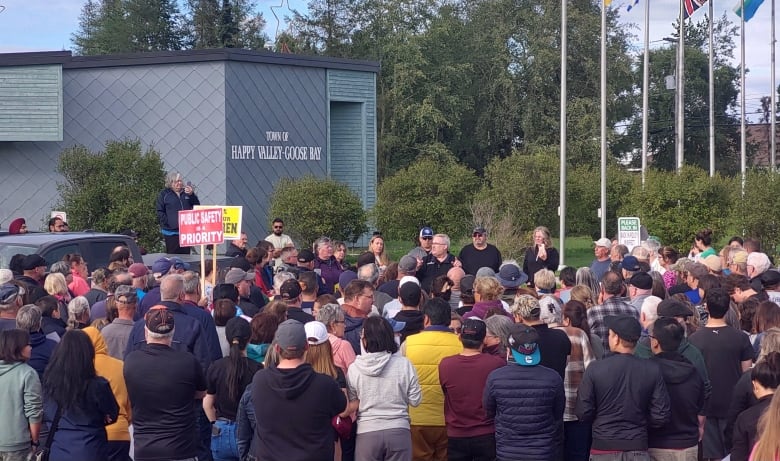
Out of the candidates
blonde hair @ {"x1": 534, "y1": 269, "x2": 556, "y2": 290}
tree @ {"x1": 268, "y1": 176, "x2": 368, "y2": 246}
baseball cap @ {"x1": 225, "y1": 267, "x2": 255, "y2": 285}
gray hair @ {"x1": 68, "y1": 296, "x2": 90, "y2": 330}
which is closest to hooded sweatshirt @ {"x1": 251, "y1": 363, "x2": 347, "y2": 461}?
gray hair @ {"x1": 68, "y1": 296, "x2": 90, "y2": 330}

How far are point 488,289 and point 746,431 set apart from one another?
3.58 m

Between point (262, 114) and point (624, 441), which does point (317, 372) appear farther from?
point (262, 114)

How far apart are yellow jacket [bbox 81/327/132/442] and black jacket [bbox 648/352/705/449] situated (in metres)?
3.70

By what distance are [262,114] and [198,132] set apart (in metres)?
2.27

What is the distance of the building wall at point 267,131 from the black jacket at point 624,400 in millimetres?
24800

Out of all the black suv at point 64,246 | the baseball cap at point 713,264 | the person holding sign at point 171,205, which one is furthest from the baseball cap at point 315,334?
the person holding sign at point 171,205

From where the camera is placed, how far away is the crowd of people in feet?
21.5

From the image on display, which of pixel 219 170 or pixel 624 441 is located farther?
pixel 219 170

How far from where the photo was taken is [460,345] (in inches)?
305

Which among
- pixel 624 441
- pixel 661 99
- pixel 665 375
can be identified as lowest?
pixel 624 441

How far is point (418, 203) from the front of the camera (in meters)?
30.8

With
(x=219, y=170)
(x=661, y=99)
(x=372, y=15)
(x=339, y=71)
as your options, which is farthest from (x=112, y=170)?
(x=661, y=99)

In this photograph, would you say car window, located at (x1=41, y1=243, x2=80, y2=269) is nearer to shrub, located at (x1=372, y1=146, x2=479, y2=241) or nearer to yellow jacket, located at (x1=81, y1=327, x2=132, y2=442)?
yellow jacket, located at (x1=81, y1=327, x2=132, y2=442)

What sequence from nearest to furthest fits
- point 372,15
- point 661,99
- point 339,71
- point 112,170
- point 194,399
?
point 194,399 < point 112,170 < point 339,71 < point 372,15 < point 661,99
